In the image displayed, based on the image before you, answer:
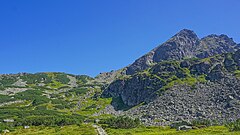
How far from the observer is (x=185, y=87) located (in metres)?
171

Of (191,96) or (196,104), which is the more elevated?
(191,96)

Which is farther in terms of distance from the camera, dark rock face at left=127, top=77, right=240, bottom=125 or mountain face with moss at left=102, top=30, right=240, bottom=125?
mountain face with moss at left=102, top=30, right=240, bottom=125

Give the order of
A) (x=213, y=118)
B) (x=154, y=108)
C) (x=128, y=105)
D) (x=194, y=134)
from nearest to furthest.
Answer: (x=194, y=134), (x=213, y=118), (x=154, y=108), (x=128, y=105)

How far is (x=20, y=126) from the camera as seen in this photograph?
439 feet

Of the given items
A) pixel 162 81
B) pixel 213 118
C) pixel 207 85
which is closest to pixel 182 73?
pixel 162 81

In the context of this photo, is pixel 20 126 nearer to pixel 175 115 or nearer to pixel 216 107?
pixel 175 115

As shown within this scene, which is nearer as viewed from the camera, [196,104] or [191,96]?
[196,104]

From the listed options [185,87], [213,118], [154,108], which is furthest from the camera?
[185,87]

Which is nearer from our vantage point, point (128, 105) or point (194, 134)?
point (194, 134)

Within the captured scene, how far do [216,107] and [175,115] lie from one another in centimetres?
2027

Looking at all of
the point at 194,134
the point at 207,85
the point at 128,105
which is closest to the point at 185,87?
the point at 207,85

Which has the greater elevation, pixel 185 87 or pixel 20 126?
pixel 185 87

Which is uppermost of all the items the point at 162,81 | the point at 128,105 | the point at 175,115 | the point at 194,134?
the point at 162,81

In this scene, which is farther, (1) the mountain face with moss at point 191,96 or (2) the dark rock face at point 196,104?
(1) the mountain face with moss at point 191,96
